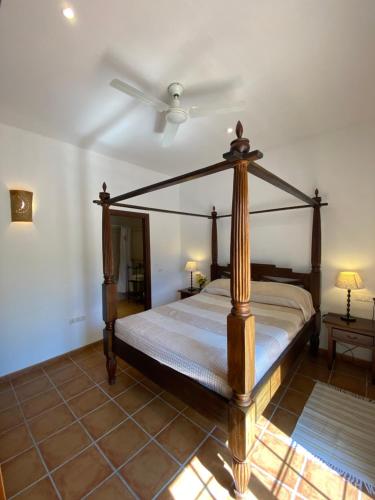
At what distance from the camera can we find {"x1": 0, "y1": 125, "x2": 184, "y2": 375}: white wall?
2.46 meters

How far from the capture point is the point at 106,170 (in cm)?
339

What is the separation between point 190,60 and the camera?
5.25ft

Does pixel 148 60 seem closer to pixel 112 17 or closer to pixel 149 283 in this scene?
pixel 112 17

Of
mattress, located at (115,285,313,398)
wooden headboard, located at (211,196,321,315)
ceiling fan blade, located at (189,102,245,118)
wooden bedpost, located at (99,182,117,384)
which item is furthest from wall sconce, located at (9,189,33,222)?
wooden headboard, located at (211,196,321,315)

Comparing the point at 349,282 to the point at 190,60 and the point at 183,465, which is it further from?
the point at 190,60

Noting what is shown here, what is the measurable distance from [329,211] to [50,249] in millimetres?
3633

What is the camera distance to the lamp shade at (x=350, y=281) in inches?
92.0

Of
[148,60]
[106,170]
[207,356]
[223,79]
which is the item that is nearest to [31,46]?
[148,60]

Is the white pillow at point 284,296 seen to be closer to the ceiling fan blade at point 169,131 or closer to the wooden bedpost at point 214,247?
the wooden bedpost at point 214,247

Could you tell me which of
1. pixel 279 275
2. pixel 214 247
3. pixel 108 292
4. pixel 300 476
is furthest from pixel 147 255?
pixel 300 476

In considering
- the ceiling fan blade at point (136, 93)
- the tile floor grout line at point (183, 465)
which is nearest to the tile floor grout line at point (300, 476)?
the tile floor grout line at point (183, 465)

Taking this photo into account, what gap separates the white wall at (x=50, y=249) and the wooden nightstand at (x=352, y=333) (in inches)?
123

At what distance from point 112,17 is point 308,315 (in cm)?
306

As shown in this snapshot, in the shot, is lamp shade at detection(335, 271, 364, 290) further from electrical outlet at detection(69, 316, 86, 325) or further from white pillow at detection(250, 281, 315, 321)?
electrical outlet at detection(69, 316, 86, 325)
